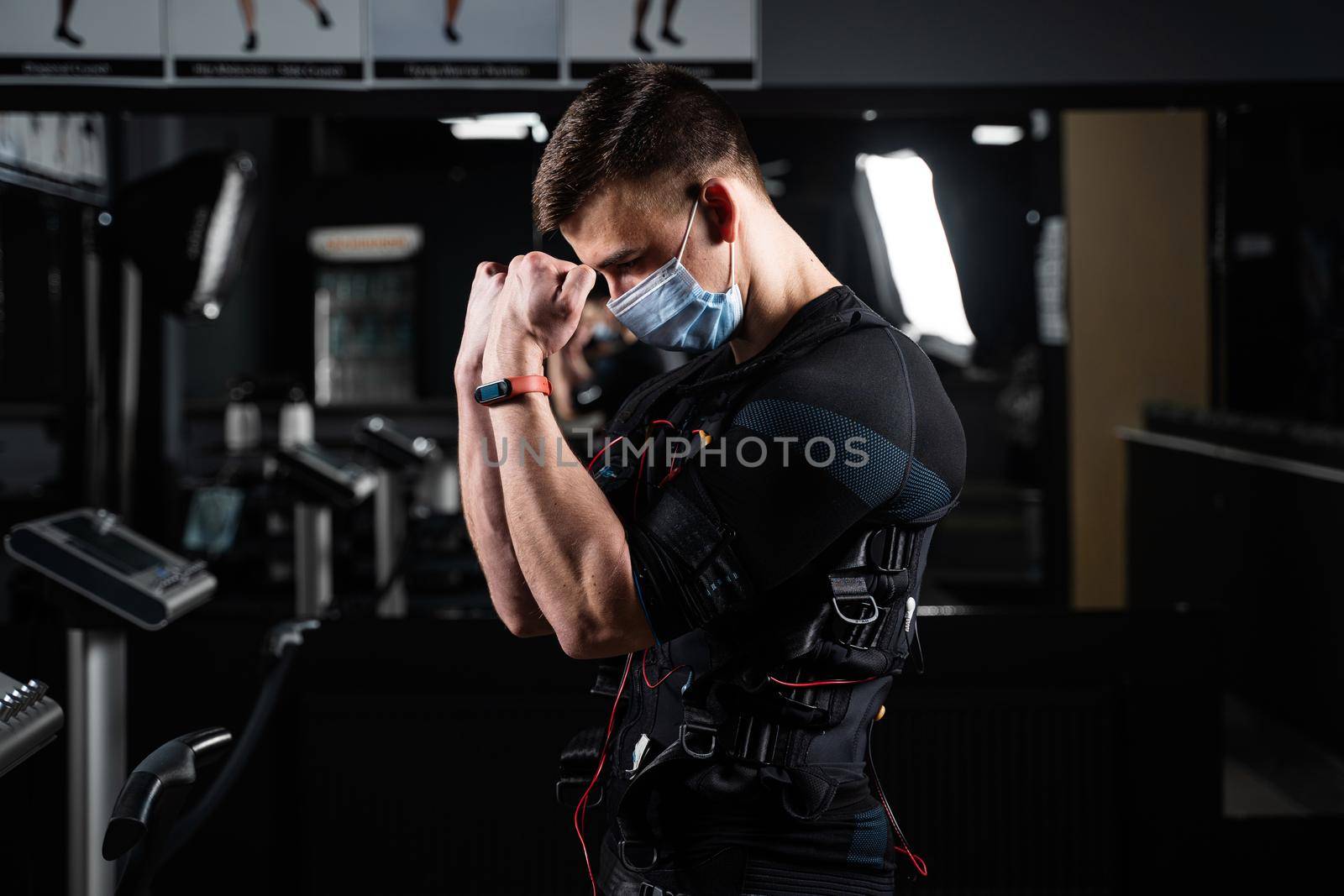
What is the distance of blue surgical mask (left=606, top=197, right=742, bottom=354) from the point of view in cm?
114

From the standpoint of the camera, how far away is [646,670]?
1.18m

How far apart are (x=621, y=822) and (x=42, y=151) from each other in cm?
332

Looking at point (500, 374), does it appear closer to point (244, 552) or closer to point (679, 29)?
point (679, 29)

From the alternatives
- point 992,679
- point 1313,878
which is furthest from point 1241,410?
point 992,679

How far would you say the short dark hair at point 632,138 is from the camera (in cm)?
109

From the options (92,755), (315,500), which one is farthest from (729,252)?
(315,500)

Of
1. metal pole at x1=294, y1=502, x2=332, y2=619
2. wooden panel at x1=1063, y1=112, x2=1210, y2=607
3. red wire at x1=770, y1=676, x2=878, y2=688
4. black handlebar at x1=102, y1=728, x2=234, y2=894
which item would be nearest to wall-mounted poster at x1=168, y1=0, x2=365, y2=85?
metal pole at x1=294, y1=502, x2=332, y2=619

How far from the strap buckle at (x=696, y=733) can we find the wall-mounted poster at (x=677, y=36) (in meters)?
1.71

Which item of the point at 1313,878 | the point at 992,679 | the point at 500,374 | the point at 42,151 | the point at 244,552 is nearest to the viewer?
the point at 500,374

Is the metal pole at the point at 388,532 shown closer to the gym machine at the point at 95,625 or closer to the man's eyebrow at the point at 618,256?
the gym machine at the point at 95,625

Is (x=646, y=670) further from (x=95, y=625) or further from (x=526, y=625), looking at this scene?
(x=95, y=625)

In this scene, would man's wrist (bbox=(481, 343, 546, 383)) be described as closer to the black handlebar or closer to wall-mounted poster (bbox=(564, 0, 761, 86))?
the black handlebar

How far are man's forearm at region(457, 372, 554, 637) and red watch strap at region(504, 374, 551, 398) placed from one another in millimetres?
113

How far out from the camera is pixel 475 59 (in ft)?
7.91
